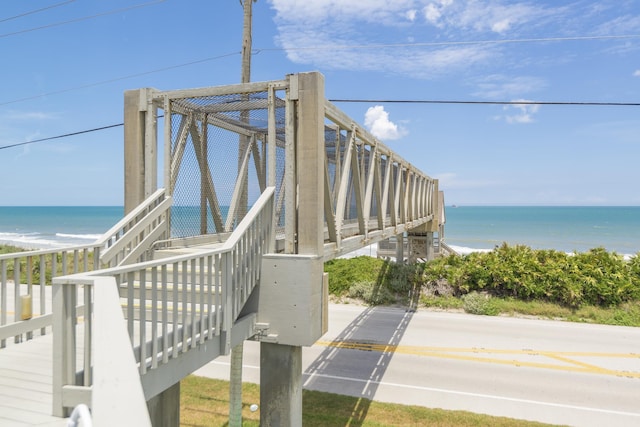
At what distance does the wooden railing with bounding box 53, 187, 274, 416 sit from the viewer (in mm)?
3090

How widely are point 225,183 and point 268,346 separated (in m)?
3.30

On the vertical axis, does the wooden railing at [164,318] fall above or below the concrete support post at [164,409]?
above

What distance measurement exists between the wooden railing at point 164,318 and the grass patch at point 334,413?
3812mm

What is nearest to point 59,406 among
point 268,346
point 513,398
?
point 268,346

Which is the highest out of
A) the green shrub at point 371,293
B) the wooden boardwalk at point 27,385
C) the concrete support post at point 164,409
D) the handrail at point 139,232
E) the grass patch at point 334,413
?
the handrail at point 139,232

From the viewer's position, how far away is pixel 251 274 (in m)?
5.53

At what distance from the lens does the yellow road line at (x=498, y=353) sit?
11375mm

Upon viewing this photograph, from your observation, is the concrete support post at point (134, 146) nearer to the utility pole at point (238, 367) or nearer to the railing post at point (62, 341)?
the utility pole at point (238, 367)

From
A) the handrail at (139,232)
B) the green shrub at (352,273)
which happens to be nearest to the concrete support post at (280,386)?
the handrail at (139,232)

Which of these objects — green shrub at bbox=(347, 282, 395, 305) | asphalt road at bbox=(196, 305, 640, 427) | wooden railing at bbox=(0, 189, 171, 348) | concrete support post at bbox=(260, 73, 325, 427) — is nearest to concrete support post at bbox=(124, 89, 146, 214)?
wooden railing at bbox=(0, 189, 171, 348)

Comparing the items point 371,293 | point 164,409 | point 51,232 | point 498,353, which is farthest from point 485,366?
point 51,232

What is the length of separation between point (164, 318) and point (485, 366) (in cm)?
1036

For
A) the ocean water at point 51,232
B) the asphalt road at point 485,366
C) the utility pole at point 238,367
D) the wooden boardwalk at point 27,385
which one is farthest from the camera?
the ocean water at point 51,232

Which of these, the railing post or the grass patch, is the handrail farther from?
the grass patch
